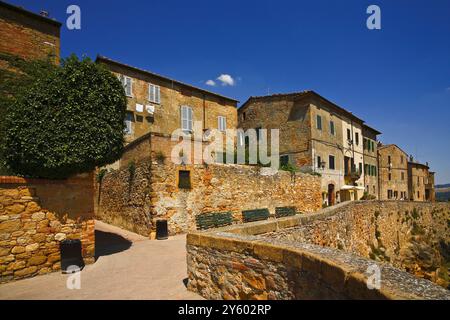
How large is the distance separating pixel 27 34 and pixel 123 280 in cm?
1014

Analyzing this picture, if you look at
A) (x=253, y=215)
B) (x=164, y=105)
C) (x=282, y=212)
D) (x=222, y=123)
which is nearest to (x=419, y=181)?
(x=222, y=123)

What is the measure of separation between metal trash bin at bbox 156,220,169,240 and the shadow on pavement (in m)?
1.08

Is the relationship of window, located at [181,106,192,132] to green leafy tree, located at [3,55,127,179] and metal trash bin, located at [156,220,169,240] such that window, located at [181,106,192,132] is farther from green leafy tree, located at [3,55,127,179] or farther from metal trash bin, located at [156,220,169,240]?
green leafy tree, located at [3,55,127,179]

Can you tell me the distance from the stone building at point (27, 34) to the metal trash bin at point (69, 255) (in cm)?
686

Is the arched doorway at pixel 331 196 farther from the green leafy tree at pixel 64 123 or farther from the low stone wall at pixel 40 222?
the low stone wall at pixel 40 222

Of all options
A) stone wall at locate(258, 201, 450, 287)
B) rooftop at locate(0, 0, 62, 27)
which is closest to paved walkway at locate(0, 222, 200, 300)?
stone wall at locate(258, 201, 450, 287)

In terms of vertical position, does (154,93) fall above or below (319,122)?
above

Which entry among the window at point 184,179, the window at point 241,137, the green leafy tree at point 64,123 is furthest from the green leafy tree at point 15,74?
the window at point 241,137

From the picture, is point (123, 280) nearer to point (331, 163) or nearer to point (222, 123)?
point (222, 123)

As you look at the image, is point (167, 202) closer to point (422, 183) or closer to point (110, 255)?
point (110, 255)

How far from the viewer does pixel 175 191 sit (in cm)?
1095

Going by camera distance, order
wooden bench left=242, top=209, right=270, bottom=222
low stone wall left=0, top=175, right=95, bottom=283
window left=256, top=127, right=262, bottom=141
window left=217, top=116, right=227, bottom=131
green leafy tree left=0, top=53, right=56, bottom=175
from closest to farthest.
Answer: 1. low stone wall left=0, top=175, right=95, bottom=283
2. green leafy tree left=0, top=53, right=56, bottom=175
3. wooden bench left=242, top=209, right=270, bottom=222
4. window left=217, top=116, right=227, bottom=131
5. window left=256, top=127, right=262, bottom=141

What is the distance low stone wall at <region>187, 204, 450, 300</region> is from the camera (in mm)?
2613
